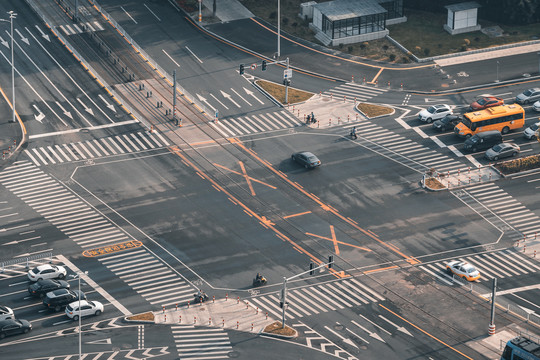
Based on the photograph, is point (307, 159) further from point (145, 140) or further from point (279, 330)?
point (279, 330)


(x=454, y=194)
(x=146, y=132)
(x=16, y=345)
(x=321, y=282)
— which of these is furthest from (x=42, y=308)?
(x=454, y=194)

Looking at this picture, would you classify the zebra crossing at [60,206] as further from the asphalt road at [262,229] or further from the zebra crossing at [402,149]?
the zebra crossing at [402,149]

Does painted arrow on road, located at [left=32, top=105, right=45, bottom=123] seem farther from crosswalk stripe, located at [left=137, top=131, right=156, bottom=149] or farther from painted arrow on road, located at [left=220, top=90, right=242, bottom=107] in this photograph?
painted arrow on road, located at [left=220, top=90, right=242, bottom=107]

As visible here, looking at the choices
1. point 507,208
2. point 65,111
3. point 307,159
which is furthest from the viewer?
point 65,111

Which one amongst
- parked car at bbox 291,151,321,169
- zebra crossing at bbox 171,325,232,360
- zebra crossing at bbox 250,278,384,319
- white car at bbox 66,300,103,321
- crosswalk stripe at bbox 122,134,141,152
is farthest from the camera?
crosswalk stripe at bbox 122,134,141,152

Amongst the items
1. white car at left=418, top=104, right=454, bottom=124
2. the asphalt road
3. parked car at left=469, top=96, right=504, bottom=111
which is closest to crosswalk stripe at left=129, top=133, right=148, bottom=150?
the asphalt road

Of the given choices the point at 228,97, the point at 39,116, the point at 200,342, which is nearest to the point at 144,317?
the point at 200,342

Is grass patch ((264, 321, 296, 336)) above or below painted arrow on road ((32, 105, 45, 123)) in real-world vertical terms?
below
